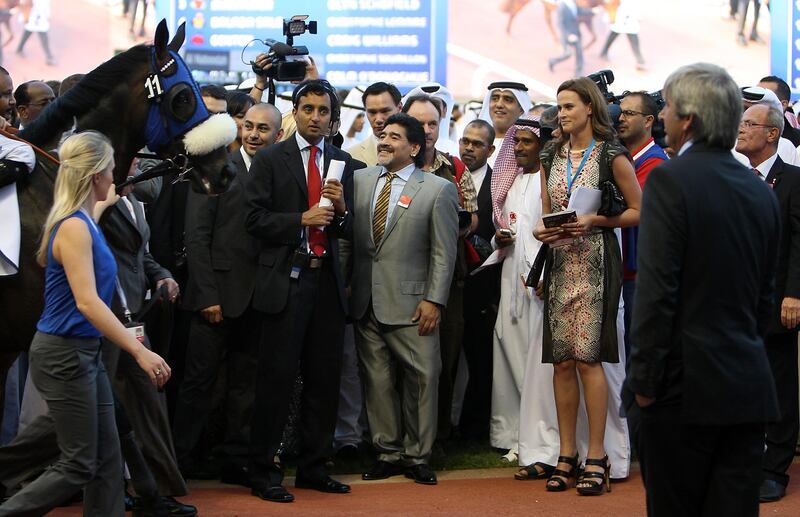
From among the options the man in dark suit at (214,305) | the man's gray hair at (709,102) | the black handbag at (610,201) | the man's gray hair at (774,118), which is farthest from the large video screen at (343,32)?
the man's gray hair at (709,102)

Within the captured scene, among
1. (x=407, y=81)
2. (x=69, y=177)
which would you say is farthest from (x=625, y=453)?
(x=407, y=81)

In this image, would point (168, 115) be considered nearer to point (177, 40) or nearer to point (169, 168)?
point (169, 168)

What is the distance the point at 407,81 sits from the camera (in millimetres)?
14312

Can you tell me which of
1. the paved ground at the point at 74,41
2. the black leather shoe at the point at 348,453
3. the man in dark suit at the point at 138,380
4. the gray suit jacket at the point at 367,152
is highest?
the paved ground at the point at 74,41

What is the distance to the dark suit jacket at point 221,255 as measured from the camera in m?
6.87

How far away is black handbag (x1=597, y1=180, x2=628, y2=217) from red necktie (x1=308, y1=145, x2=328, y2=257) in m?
1.62

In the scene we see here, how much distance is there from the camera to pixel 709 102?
3826 millimetres

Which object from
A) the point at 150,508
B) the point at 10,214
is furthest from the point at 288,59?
the point at 150,508

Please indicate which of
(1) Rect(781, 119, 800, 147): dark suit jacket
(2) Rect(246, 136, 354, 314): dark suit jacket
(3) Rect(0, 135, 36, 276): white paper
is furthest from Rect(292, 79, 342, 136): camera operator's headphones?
(1) Rect(781, 119, 800, 147): dark suit jacket

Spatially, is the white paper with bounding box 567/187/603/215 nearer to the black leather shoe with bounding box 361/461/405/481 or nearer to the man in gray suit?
the man in gray suit

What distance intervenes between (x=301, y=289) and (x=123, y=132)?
1517 millimetres

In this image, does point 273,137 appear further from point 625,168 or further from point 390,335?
point 625,168

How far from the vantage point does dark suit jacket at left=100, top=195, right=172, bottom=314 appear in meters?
5.94

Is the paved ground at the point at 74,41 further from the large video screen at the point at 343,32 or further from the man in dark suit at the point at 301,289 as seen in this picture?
the man in dark suit at the point at 301,289
